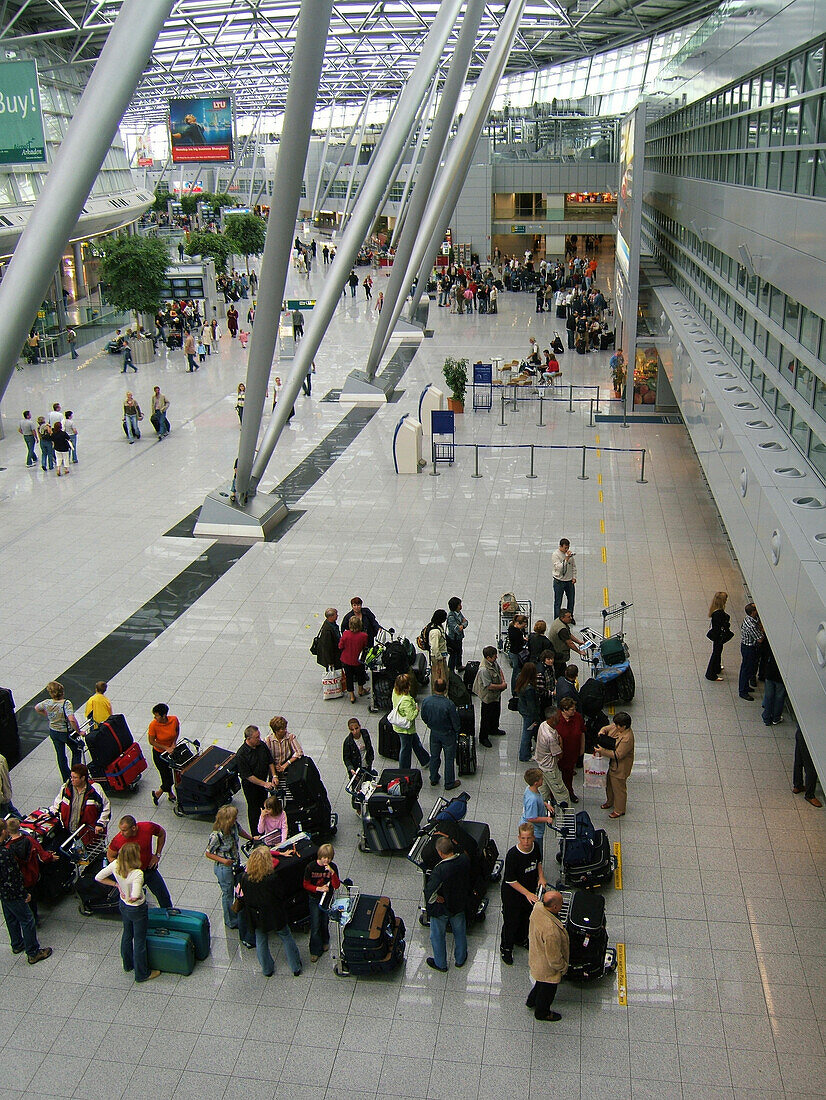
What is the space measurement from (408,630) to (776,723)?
506 cm

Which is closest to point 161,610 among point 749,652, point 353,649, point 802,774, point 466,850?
point 353,649

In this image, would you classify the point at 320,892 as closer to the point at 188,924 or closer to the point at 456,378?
the point at 188,924

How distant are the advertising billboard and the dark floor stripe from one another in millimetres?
22756

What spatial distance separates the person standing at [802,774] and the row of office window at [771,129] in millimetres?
5435

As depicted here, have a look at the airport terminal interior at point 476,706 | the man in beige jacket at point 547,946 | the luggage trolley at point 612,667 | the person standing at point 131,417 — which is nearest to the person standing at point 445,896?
the airport terminal interior at point 476,706

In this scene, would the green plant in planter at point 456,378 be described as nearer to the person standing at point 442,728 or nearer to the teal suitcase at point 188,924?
the person standing at point 442,728

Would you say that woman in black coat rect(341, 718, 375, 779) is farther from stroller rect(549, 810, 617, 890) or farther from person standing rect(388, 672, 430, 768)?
stroller rect(549, 810, 617, 890)

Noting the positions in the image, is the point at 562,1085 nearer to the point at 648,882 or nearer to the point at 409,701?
the point at 648,882

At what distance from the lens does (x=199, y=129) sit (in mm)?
40469

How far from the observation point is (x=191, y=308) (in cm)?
4334

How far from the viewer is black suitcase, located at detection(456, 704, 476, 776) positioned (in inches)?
410

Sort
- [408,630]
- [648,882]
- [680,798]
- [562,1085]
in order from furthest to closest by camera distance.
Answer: [408,630] < [680,798] < [648,882] < [562,1085]

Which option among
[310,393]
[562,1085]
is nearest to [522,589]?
[562,1085]

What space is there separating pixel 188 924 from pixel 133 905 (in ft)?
1.87
